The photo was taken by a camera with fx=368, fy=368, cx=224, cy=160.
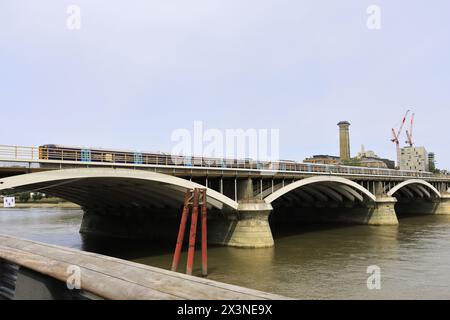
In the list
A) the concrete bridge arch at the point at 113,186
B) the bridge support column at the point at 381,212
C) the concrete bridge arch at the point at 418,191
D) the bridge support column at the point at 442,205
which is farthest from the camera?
the bridge support column at the point at 442,205

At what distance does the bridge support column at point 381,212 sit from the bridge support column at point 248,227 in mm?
24579

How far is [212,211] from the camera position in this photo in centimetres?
3406

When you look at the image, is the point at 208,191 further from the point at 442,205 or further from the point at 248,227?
the point at 442,205

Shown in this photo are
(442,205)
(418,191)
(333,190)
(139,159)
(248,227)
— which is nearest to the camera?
(139,159)

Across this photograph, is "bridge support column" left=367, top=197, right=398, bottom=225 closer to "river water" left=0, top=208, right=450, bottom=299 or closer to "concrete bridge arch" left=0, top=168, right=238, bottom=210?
"river water" left=0, top=208, right=450, bottom=299

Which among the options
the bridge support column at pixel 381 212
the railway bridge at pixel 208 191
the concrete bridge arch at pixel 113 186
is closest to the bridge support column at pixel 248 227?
the railway bridge at pixel 208 191

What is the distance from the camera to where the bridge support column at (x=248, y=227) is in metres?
31.6

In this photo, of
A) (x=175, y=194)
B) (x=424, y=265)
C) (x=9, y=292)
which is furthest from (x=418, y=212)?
(x=9, y=292)

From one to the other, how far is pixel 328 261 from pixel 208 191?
10.2 metres

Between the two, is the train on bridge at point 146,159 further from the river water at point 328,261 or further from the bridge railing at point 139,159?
the river water at point 328,261

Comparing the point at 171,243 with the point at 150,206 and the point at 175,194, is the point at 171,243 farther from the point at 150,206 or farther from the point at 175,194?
the point at 175,194

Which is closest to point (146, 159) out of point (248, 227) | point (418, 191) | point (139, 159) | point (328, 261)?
point (139, 159)

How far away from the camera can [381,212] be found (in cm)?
5081

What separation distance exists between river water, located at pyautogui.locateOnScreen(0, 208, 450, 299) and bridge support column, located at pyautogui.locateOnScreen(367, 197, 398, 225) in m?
6.97
